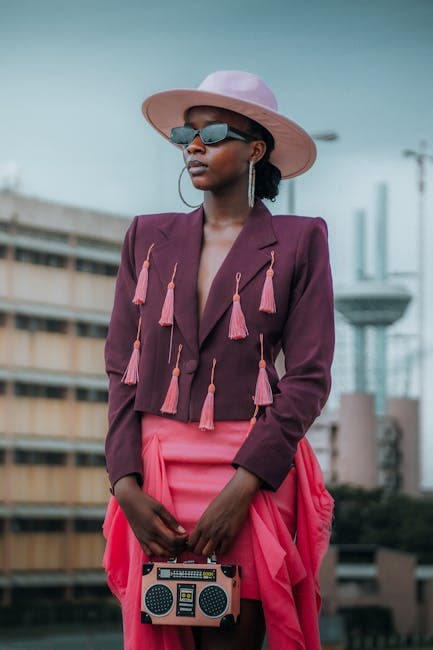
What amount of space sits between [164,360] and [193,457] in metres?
0.21

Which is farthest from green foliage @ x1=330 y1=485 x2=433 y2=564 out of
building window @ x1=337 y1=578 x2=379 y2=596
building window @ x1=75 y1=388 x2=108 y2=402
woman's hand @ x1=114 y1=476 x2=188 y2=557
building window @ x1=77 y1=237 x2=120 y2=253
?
woman's hand @ x1=114 y1=476 x2=188 y2=557

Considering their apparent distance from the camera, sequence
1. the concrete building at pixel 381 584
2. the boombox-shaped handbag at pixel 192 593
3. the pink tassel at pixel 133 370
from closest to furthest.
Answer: the boombox-shaped handbag at pixel 192 593, the pink tassel at pixel 133 370, the concrete building at pixel 381 584

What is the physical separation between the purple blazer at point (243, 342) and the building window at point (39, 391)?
53962mm

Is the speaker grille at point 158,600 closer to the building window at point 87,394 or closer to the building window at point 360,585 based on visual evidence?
the building window at point 87,394

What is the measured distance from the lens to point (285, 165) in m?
2.80

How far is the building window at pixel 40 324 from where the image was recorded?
188ft

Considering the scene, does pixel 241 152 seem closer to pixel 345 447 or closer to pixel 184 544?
pixel 184 544

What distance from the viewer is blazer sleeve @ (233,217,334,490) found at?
243cm

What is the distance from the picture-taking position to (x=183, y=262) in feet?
8.64

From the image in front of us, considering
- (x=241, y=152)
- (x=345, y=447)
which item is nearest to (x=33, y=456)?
(x=345, y=447)

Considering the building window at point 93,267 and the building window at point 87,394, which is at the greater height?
the building window at point 93,267

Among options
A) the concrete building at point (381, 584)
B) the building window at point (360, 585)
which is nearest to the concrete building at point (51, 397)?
the building window at point (360, 585)

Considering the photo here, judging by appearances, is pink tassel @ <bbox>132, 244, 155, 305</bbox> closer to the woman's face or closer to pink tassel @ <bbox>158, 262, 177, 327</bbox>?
pink tassel @ <bbox>158, 262, 177, 327</bbox>

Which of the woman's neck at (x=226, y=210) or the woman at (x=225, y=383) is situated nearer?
the woman at (x=225, y=383)
